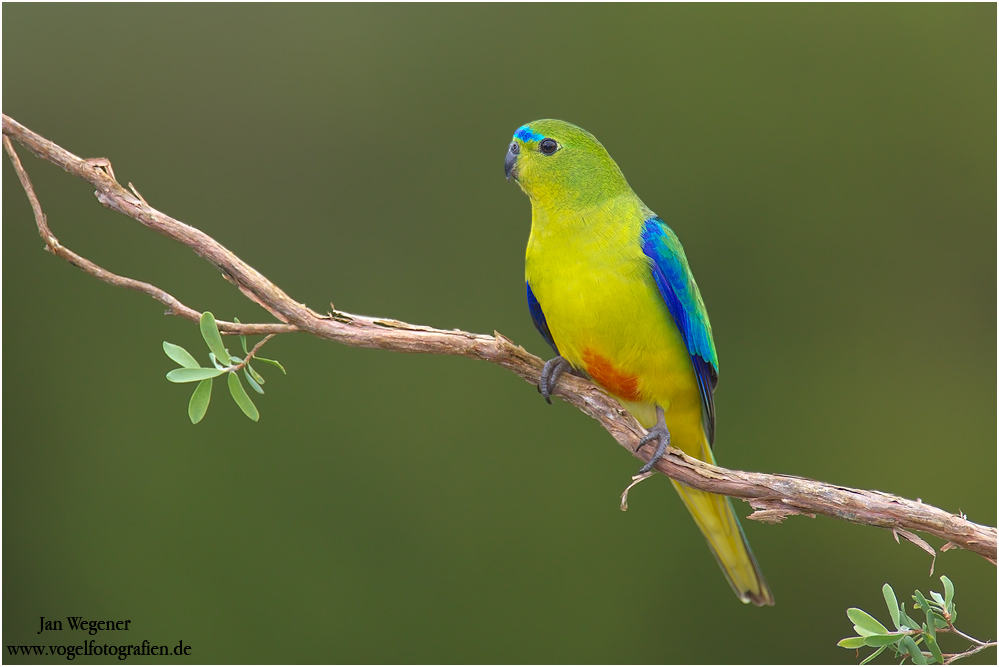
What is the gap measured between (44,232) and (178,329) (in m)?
2.05

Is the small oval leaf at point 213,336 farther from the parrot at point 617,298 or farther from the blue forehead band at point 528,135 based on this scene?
the blue forehead band at point 528,135

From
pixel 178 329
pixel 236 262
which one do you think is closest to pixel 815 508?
pixel 236 262

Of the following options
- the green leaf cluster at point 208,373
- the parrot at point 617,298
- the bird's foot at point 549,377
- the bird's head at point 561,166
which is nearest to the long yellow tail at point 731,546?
the parrot at point 617,298

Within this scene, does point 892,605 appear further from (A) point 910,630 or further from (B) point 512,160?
(B) point 512,160

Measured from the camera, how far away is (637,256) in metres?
1.99

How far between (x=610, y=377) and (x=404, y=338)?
60 cm

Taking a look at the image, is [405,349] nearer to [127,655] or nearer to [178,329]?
[127,655]

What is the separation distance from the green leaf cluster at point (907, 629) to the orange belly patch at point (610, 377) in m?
0.79

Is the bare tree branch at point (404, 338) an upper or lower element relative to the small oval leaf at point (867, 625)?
upper

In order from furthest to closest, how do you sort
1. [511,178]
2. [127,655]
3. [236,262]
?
[127,655]
[511,178]
[236,262]

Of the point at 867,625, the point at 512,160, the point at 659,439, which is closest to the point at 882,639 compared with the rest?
the point at 867,625

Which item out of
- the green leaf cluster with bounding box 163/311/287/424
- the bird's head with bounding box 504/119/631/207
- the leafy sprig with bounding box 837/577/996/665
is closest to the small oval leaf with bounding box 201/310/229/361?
the green leaf cluster with bounding box 163/311/287/424

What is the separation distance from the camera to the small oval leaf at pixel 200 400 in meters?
1.44

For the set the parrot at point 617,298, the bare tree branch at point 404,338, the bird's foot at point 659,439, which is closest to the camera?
the bare tree branch at point 404,338
